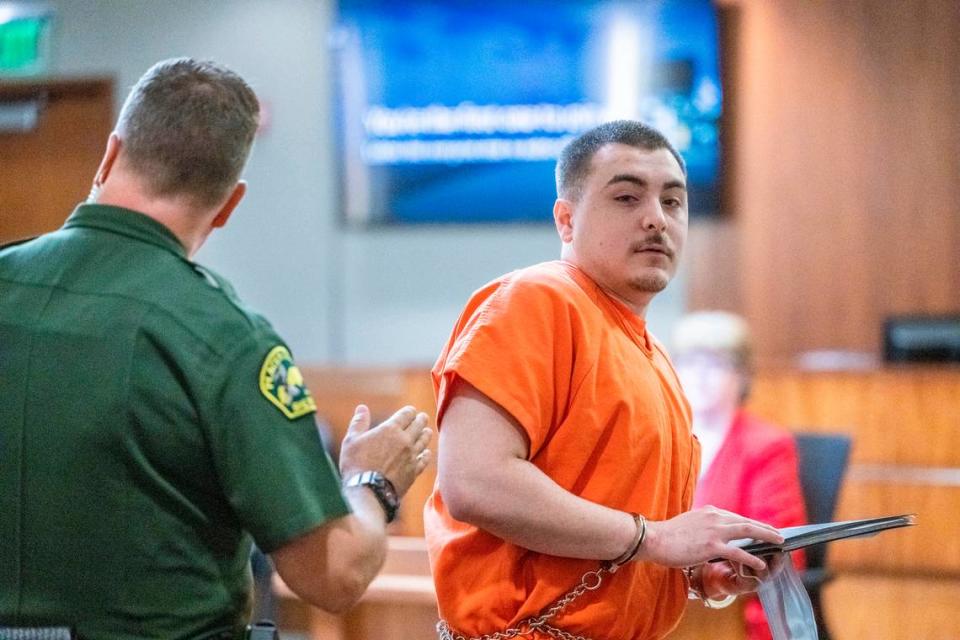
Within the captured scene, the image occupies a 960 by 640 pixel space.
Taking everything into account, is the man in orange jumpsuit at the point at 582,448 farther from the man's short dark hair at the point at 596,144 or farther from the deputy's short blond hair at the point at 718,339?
the deputy's short blond hair at the point at 718,339

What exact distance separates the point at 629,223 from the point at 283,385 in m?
0.57

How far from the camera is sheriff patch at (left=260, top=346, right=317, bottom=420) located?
1352mm

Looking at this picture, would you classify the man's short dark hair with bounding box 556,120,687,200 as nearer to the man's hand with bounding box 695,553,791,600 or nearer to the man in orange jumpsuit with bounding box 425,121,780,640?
the man in orange jumpsuit with bounding box 425,121,780,640

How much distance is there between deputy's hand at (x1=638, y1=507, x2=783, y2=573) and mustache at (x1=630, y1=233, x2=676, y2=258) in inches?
14.7

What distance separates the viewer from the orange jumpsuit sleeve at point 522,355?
1497 mm

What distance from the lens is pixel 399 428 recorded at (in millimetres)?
1567

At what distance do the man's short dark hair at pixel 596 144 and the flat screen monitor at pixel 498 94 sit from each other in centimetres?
409

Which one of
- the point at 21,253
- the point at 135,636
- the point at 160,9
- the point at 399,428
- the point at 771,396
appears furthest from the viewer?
the point at 160,9

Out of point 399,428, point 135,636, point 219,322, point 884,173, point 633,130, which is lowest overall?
point 135,636

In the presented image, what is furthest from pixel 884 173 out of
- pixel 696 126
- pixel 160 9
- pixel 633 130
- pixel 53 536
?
pixel 53 536

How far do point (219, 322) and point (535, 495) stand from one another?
44 centimetres

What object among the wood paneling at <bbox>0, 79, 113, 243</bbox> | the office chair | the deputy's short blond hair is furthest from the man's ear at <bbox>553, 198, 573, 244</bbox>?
the wood paneling at <bbox>0, 79, 113, 243</bbox>

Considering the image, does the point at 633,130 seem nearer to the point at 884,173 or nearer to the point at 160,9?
the point at 884,173

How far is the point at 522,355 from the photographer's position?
152 cm
